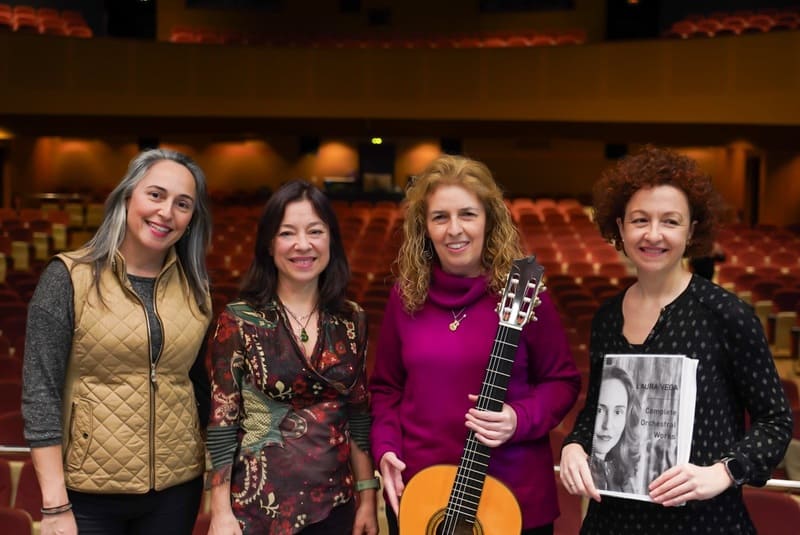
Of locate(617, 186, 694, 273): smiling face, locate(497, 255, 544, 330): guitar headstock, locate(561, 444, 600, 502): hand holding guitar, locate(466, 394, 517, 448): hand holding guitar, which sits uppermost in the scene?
locate(617, 186, 694, 273): smiling face

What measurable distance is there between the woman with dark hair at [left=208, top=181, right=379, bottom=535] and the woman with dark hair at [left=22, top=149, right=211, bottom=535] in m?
0.14

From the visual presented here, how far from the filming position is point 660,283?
2062mm

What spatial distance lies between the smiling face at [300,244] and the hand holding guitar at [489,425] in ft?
1.82

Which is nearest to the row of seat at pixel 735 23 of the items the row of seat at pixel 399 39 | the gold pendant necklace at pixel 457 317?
the row of seat at pixel 399 39

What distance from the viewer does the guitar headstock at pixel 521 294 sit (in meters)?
2.08

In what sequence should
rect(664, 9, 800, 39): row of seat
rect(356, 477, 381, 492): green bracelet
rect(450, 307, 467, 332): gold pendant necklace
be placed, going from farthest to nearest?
1. rect(664, 9, 800, 39): row of seat
2. rect(356, 477, 381, 492): green bracelet
3. rect(450, 307, 467, 332): gold pendant necklace

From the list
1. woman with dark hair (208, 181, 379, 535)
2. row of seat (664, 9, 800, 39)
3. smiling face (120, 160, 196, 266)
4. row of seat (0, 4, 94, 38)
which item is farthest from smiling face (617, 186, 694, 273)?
row of seat (0, 4, 94, 38)

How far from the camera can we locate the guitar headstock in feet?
6.81

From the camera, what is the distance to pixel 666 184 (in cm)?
202

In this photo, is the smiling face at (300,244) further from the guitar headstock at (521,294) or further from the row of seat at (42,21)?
the row of seat at (42,21)

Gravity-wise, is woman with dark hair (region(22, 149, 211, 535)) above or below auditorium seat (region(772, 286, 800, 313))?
above

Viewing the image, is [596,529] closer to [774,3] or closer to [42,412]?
[42,412]

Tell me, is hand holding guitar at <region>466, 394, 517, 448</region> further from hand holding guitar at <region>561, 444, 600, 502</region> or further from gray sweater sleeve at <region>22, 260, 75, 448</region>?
gray sweater sleeve at <region>22, 260, 75, 448</region>

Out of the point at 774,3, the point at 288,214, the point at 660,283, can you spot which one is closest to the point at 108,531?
the point at 288,214
